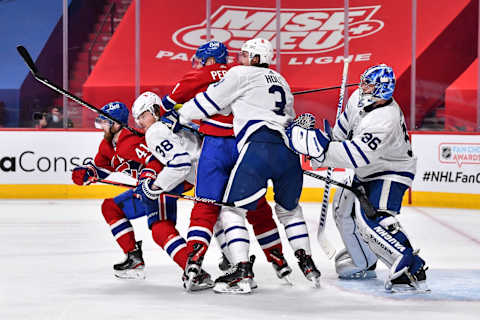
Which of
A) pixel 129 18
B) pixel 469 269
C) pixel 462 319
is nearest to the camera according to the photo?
pixel 462 319

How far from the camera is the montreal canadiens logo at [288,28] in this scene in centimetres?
907

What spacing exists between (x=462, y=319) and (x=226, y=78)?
143cm

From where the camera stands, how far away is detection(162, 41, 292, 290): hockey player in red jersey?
11.6 feet

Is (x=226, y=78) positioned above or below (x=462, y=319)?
above

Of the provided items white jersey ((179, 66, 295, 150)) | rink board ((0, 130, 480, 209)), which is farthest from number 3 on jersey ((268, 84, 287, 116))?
rink board ((0, 130, 480, 209))

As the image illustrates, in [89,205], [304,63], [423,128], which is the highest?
[304,63]

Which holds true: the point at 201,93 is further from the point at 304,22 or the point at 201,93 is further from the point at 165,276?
the point at 304,22

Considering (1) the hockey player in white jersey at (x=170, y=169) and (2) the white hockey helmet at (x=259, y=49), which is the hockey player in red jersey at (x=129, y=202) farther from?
(2) the white hockey helmet at (x=259, y=49)

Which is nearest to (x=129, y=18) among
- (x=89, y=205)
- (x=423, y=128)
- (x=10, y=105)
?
(x=10, y=105)

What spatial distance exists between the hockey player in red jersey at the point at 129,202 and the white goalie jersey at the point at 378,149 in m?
0.75

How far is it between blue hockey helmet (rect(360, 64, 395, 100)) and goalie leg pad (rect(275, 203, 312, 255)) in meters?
0.66

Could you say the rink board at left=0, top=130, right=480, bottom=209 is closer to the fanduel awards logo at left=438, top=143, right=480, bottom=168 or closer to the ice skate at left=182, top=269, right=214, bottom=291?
the fanduel awards logo at left=438, top=143, right=480, bottom=168

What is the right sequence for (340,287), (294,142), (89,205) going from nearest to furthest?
1. (294,142)
2. (340,287)
3. (89,205)

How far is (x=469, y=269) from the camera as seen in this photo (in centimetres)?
425
